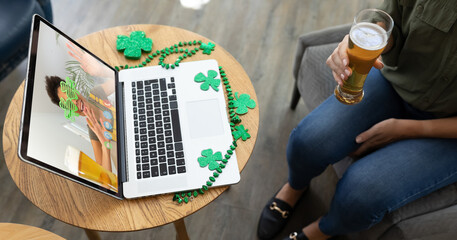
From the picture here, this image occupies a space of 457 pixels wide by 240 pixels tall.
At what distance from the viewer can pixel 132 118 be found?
114 centimetres

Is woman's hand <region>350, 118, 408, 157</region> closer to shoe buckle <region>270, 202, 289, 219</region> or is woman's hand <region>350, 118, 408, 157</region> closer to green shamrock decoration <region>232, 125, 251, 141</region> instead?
green shamrock decoration <region>232, 125, 251, 141</region>

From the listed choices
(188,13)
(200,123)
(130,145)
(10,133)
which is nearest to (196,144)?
(200,123)

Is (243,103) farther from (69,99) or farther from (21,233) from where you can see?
(21,233)

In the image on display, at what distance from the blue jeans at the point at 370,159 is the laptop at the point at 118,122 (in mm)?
314

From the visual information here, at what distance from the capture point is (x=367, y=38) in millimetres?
946

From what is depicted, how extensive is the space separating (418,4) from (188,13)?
138 cm

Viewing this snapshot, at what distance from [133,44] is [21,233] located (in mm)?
657

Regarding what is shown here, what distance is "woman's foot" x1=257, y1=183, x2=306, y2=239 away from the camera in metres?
1.51

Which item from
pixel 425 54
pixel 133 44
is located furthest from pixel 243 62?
pixel 425 54

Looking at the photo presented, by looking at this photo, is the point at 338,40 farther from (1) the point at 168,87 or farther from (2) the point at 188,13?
(2) the point at 188,13

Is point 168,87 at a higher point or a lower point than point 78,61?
lower

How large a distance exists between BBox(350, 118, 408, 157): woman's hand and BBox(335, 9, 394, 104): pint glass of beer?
0.22m

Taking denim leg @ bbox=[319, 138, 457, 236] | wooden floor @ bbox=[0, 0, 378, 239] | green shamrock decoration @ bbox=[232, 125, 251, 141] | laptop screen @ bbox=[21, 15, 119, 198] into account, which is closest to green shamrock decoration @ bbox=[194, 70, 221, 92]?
green shamrock decoration @ bbox=[232, 125, 251, 141]

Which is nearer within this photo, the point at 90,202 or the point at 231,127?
the point at 90,202
